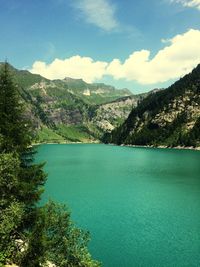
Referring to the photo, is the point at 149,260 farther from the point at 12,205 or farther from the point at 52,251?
the point at 12,205

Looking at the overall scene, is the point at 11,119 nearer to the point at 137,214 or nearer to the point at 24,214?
the point at 24,214

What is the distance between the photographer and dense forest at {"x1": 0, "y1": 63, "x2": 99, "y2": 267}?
36094 millimetres

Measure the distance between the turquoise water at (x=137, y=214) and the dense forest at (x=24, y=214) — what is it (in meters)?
17.0

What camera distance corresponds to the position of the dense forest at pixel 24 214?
3609 cm

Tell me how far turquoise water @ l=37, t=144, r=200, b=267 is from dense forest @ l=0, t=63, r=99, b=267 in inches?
670

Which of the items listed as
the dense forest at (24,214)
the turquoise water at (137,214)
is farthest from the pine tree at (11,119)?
the turquoise water at (137,214)

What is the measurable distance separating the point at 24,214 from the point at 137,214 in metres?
50.4

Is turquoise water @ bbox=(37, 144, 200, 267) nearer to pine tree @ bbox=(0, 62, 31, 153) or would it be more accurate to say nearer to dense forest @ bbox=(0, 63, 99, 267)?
dense forest @ bbox=(0, 63, 99, 267)

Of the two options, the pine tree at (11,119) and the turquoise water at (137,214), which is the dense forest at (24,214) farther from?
the turquoise water at (137,214)

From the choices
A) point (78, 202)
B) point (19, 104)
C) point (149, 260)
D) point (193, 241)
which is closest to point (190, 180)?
point (78, 202)

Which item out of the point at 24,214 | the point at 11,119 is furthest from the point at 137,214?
the point at 11,119

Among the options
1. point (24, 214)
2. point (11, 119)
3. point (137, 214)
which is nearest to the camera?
point (24, 214)

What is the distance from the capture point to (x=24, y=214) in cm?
4184

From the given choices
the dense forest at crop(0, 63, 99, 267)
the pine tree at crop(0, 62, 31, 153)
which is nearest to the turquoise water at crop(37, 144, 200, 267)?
the dense forest at crop(0, 63, 99, 267)
